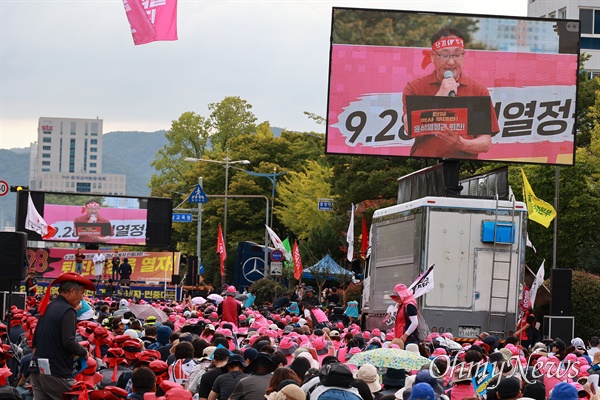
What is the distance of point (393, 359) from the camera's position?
12594 mm

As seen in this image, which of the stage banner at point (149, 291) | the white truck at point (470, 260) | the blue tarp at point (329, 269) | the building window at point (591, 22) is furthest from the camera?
the building window at point (591, 22)

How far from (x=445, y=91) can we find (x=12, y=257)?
13.8 metres

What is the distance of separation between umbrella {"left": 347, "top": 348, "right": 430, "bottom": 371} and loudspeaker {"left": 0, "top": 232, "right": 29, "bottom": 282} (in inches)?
368

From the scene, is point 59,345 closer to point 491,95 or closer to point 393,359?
point 393,359

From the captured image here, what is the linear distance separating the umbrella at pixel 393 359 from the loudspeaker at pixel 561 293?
1318 cm

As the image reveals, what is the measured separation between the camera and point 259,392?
37.2ft

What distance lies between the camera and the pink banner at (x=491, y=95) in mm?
31719

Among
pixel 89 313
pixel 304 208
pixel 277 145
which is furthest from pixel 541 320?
pixel 277 145

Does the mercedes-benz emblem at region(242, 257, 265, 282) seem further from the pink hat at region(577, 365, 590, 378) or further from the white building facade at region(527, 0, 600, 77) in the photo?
the pink hat at region(577, 365, 590, 378)

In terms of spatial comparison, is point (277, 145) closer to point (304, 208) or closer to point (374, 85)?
point (304, 208)

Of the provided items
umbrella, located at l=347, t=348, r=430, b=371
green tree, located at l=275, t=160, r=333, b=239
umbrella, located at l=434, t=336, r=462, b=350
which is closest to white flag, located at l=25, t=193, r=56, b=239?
green tree, located at l=275, t=160, r=333, b=239

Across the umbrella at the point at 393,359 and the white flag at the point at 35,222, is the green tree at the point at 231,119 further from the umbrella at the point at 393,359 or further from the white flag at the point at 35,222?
the umbrella at the point at 393,359

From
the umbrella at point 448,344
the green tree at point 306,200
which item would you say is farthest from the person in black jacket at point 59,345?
the green tree at point 306,200

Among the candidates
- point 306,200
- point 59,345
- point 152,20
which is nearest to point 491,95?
point 152,20
